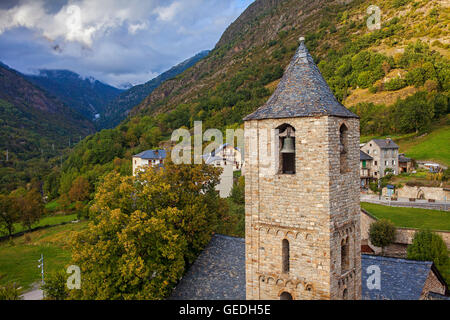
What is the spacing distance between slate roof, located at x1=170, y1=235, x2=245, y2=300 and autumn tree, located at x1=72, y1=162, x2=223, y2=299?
0.98m

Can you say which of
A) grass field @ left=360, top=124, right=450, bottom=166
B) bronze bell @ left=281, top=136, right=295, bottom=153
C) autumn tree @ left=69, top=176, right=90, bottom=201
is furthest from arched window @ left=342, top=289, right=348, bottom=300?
autumn tree @ left=69, top=176, right=90, bottom=201

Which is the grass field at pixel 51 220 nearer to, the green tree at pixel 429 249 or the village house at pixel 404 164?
the green tree at pixel 429 249

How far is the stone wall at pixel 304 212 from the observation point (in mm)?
10875

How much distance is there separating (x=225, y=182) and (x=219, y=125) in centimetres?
5962

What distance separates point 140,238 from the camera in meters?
18.0

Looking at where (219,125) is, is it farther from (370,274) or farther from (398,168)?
(370,274)

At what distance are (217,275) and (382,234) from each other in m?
20.7

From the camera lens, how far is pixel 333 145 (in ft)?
36.1

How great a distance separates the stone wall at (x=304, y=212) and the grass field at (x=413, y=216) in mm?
26464

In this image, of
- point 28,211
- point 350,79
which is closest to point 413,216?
point 28,211

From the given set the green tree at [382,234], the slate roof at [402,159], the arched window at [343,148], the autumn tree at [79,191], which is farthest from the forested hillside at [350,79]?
the arched window at [343,148]

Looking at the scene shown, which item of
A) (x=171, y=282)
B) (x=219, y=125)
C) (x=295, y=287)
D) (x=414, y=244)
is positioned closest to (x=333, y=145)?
(x=295, y=287)

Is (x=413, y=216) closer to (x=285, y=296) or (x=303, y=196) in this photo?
(x=285, y=296)

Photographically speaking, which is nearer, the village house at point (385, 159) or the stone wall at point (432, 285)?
the stone wall at point (432, 285)
